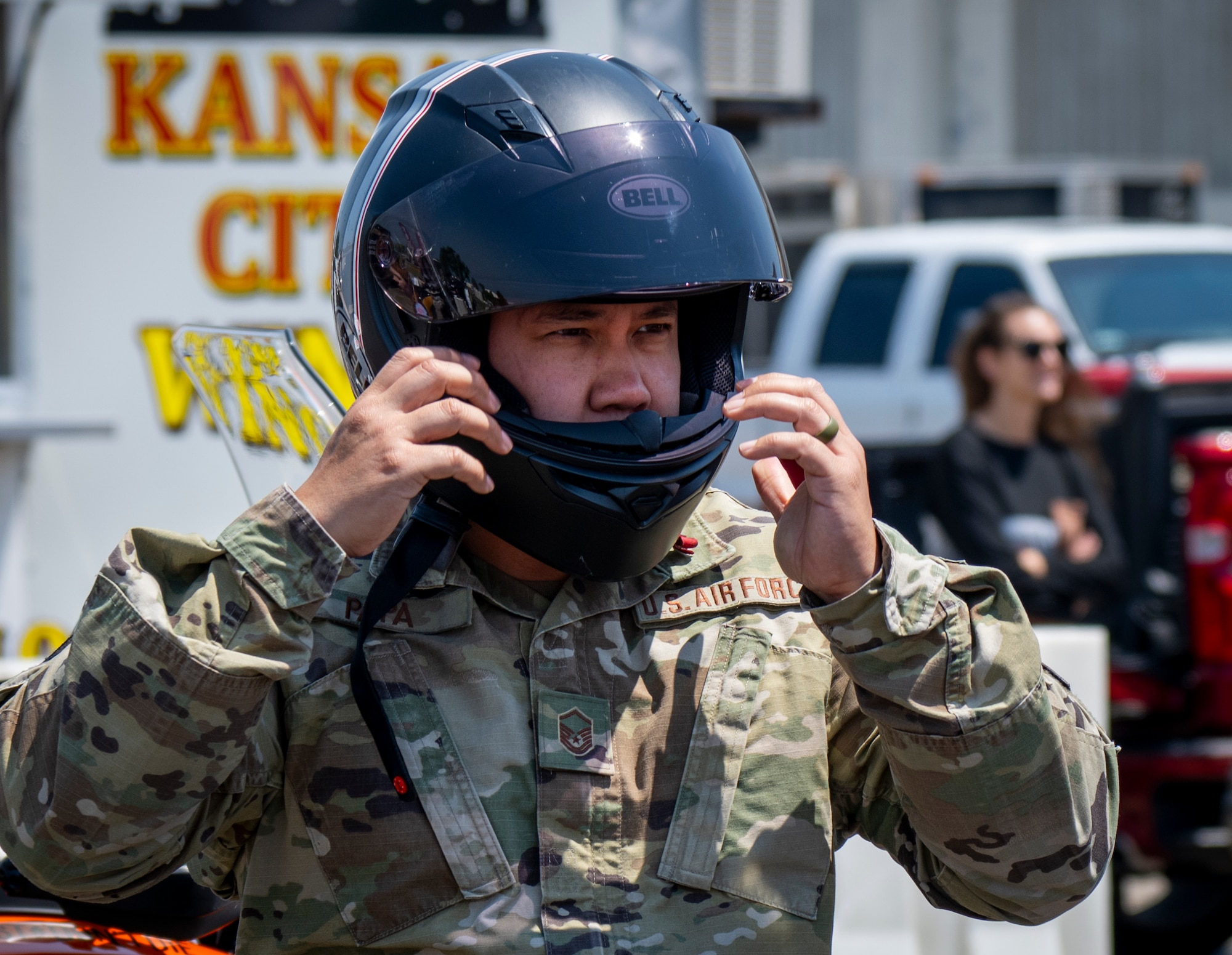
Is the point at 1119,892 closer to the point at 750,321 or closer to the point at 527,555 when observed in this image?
the point at 527,555

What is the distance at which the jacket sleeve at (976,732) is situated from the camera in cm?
165

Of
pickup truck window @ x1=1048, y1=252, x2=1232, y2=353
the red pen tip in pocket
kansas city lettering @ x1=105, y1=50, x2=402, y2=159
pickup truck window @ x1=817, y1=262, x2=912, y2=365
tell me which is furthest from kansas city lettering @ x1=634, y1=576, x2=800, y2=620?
pickup truck window @ x1=817, y1=262, x2=912, y2=365

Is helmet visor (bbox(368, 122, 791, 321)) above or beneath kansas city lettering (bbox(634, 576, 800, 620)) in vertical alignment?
above

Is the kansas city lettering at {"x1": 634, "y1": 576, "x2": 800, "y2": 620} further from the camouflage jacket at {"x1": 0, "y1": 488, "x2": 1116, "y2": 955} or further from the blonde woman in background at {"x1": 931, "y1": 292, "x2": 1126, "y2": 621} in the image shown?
the blonde woman in background at {"x1": 931, "y1": 292, "x2": 1126, "y2": 621}

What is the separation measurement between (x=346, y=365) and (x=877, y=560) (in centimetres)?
83

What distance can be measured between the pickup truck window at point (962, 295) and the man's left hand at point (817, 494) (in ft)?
22.1

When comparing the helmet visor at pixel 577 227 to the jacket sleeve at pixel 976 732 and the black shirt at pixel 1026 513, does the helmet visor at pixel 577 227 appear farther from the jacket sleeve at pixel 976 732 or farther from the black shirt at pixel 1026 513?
the black shirt at pixel 1026 513

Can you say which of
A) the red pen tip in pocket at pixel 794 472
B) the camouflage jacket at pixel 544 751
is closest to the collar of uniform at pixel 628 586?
the camouflage jacket at pixel 544 751

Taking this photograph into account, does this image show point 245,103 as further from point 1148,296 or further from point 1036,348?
point 1148,296

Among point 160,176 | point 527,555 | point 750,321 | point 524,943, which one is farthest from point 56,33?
point 750,321

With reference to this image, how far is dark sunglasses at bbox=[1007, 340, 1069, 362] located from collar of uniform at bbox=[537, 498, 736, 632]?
3965 mm

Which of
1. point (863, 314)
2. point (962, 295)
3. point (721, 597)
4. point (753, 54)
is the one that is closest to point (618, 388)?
point (721, 597)

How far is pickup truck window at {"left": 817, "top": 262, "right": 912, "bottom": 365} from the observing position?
8.73 meters

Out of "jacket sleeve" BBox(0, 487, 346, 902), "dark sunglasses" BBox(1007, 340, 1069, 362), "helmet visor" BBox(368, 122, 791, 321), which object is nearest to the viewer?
"jacket sleeve" BBox(0, 487, 346, 902)
